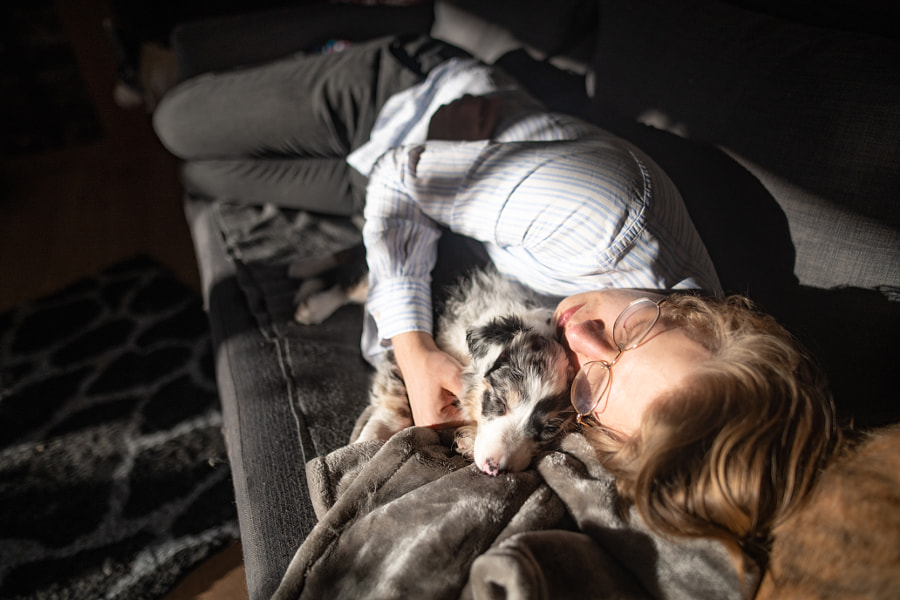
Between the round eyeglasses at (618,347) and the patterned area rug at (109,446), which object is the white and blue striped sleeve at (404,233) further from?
the patterned area rug at (109,446)

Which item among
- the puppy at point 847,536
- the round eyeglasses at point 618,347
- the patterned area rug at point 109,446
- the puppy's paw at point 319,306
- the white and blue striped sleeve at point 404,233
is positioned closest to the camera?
the puppy at point 847,536

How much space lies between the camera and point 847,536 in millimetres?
Answer: 740

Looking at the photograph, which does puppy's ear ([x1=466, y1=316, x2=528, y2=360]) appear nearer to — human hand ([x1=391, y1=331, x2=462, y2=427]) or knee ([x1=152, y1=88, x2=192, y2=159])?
human hand ([x1=391, y1=331, x2=462, y2=427])

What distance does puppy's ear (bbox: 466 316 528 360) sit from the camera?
1.24 meters

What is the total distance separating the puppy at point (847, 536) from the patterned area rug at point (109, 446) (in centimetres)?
157

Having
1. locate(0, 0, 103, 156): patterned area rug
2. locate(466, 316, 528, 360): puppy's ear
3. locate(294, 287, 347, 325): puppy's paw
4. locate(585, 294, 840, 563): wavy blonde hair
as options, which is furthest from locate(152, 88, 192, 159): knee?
locate(0, 0, 103, 156): patterned area rug

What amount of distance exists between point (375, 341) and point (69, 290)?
2.14m

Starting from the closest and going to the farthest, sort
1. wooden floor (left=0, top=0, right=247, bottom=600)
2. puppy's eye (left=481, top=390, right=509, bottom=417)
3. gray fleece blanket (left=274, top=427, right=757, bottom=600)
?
gray fleece blanket (left=274, top=427, right=757, bottom=600)
puppy's eye (left=481, top=390, right=509, bottom=417)
wooden floor (left=0, top=0, right=247, bottom=600)

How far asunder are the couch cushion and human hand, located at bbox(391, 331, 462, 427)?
2.78 ft

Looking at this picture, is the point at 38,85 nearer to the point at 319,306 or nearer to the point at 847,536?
the point at 319,306

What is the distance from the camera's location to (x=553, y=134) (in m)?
1.53

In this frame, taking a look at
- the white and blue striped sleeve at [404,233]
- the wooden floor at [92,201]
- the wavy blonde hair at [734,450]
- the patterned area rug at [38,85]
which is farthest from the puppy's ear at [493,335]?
the patterned area rug at [38,85]

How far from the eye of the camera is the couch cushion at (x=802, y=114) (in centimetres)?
112

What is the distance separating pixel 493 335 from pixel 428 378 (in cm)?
23
